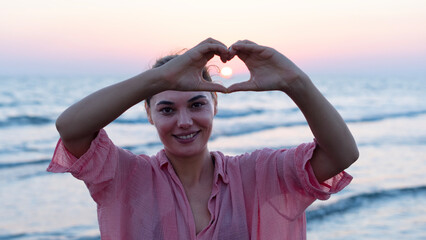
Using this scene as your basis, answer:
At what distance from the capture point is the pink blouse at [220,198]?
2834 mm

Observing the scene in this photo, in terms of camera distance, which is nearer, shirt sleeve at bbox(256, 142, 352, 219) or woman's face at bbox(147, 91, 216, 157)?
shirt sleeve at bbox(256, 142, 352, 219)

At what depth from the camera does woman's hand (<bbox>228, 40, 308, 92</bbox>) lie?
8.41 ft

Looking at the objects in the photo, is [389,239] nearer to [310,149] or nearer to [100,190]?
[310,149]

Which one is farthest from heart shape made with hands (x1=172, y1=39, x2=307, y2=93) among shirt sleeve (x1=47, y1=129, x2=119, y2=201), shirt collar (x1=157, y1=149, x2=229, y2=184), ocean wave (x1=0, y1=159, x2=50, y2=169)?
ocean wave (x1=0, y1=159, x2=50, y2=169)

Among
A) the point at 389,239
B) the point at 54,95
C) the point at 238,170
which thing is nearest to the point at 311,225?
the point at 389,239

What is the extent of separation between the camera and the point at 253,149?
13.6 metres

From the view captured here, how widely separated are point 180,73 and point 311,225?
16.3 ft

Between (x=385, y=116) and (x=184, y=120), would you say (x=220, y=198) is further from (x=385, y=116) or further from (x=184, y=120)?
(x=385, y=116)

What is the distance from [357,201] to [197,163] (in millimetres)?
5369

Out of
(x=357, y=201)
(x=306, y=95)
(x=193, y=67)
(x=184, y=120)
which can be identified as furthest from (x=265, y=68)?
(x=357, y=201)

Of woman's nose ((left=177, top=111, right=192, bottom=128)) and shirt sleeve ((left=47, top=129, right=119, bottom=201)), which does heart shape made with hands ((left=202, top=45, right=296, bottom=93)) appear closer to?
woman's nose ((left=177, top=111, right=192, bottom=128))

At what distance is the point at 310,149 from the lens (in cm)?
277

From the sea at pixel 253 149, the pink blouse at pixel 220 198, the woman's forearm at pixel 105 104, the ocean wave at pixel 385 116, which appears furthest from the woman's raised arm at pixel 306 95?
the ocean wave at pixel 385 116

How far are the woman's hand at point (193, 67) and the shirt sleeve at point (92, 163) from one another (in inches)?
19.5
